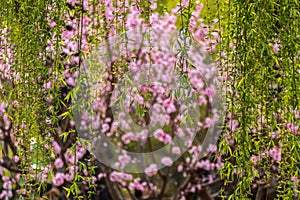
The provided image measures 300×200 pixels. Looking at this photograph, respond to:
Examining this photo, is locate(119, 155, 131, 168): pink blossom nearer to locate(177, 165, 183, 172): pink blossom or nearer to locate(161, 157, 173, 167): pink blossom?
locate(161, 157, 173, 167): pink blossom

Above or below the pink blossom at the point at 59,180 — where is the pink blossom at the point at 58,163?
above

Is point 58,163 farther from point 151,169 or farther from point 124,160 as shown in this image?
point 151,169

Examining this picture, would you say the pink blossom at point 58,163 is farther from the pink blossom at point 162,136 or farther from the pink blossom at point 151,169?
the pink blossom at point 162,136

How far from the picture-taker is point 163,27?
12.3ft

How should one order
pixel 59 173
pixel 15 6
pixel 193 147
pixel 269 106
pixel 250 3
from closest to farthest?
pixel 250 3, pixel 269 106, pixel 15 6, pixel 59 173, pixel 193 147

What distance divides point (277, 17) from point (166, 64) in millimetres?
2121

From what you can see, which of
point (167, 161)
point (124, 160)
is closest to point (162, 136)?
point (167, 161)

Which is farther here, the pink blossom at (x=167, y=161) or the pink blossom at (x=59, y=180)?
the pink blossom at (x=167, y=161)

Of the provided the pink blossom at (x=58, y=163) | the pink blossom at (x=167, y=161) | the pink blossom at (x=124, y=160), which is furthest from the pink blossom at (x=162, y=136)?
the pink blossom at (x=58, y=163)

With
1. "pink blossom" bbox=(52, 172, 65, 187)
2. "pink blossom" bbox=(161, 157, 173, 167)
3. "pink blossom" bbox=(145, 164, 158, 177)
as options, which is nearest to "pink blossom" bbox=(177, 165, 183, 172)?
"pink blossom" bbox=(161, 157, 173, 167)

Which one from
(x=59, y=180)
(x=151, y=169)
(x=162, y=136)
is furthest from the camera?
(x=162, y=136)

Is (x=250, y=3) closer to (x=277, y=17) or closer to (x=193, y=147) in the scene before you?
(x=277, y=17)

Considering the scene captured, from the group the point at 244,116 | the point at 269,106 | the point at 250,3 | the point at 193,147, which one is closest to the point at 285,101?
the point at 269,106

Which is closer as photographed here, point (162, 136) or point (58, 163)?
point (58, 163)
